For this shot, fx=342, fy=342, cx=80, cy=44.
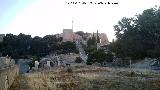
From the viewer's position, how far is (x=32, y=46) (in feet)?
290

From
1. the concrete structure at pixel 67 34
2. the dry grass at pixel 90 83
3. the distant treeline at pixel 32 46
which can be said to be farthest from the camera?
the concrete structure at pixel 67 34

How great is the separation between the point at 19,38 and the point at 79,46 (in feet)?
56.4

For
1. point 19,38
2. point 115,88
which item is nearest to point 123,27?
point 115,88

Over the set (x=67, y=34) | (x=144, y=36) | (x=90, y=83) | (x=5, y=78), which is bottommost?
(x=90, y=83)

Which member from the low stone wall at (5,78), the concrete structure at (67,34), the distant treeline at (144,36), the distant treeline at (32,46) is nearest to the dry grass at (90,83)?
the low stone wall at (5,78)

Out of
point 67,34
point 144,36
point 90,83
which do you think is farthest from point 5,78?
point 67,34

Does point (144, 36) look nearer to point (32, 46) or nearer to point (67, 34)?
point (32, 46)

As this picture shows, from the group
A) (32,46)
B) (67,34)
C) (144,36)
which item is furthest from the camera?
(67,34)

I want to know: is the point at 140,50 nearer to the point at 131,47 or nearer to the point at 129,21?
the point at 131,47

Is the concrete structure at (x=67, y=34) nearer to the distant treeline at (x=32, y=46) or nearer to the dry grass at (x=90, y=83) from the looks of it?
the distant treeline at (x=32, y=46)

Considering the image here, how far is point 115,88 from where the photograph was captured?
70.6 ft

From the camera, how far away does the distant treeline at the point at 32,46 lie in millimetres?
85750

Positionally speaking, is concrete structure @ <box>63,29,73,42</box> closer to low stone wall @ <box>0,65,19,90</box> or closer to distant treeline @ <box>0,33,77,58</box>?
distant treeline @ <box>0,33,77,58</box>

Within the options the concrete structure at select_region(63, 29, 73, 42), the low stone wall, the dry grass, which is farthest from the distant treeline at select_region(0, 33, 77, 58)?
the low stone wall
